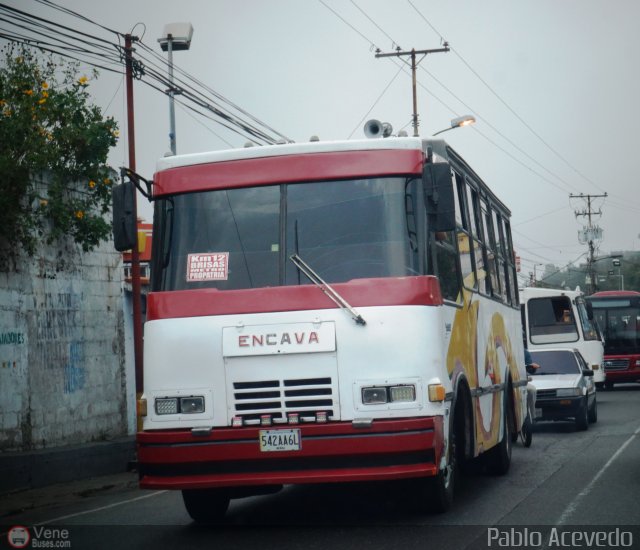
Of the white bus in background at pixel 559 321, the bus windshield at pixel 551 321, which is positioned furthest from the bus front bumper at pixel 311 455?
the bus windshield at pixel 551 321

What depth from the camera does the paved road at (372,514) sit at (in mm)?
8656

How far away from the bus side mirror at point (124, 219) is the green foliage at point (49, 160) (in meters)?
5.89

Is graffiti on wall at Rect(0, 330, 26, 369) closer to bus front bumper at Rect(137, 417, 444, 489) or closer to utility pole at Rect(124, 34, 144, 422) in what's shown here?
utility pole at Rect(124, 34, 144, 422)

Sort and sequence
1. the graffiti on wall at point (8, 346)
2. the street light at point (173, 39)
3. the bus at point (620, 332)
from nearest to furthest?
the graffiti on wall at point (8, 346) → the street light at point (173, 39) → the bus at point (620, 332)

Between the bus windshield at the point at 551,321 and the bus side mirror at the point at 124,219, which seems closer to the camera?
the bus side mirror at the point at 124,219

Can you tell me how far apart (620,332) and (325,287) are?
31.7 m

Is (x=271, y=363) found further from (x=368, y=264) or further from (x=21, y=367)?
(x=21, y=367)

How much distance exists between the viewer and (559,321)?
3050 centimetres

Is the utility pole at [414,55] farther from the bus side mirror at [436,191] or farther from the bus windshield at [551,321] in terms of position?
the bus side mirror at [436,191]

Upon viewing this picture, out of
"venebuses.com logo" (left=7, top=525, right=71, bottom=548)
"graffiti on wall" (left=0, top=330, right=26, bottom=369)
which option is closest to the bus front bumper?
"venebuses.com logo" (left=7, top=525, right=71, bottom=548)

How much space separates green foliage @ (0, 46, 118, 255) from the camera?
15.3 meters

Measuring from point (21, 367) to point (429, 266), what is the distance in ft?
27.4

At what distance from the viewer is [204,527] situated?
386 inches

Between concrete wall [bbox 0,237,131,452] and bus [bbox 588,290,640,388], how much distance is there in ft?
75.8
